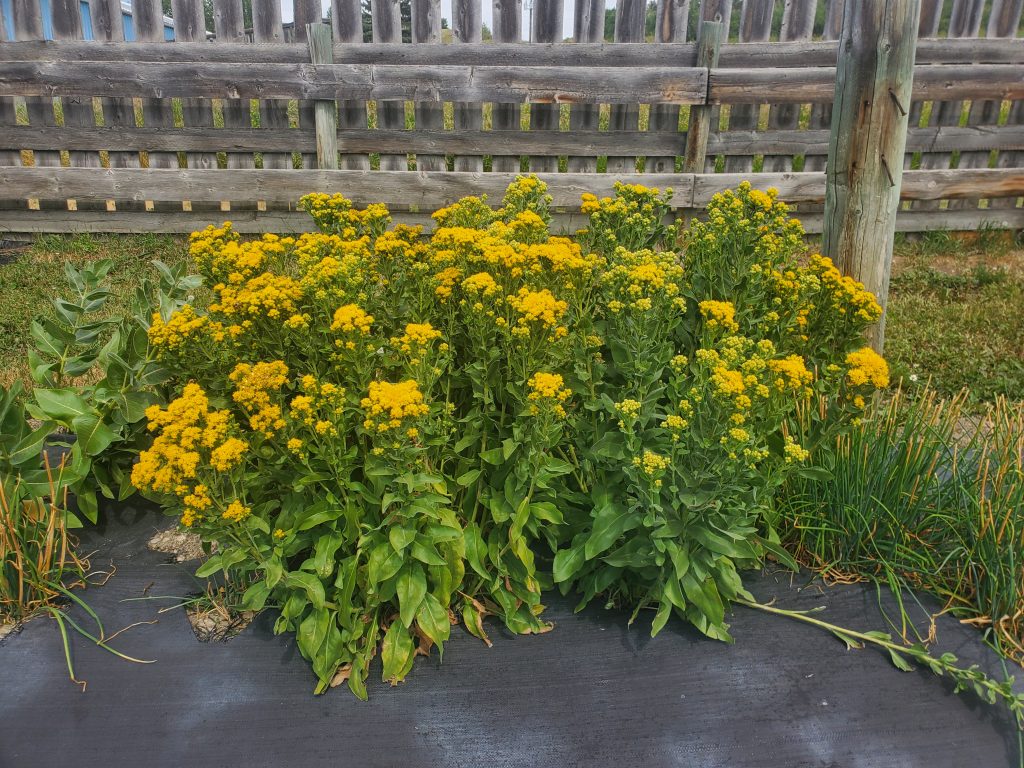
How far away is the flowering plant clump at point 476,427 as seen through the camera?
208 centimetres

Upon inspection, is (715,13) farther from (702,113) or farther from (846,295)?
(846,295)

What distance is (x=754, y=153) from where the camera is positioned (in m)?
6.88

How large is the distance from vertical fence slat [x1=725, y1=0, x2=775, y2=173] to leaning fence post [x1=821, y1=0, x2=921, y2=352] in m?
4.00

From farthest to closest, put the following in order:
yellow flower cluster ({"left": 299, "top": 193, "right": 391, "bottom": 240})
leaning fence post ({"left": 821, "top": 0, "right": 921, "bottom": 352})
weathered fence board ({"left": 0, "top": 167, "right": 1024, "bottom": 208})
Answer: weathered fence board ({"left": 0, "top": 167, "right": 1024, "bottom": 208}) → leaning fence post ({"left": 821, "top": 0, "right": 921, "bottom": 352}) → yellow flower cluster ({"left": 299, "top": 193, "right": 391, "bottom": 240})

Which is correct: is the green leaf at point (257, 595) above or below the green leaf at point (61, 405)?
below

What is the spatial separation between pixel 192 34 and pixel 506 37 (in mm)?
2917

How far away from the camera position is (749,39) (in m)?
6.96

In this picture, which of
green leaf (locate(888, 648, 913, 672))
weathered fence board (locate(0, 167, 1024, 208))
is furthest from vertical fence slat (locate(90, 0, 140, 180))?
green leaf (locate(888, 648, 913, 672))

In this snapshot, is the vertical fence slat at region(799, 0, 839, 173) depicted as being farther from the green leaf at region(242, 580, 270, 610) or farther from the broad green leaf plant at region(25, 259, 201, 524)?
the green leaf at region(242, 580, 270, 610)

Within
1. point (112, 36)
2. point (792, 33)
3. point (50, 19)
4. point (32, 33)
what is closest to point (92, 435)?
point (112, 36)

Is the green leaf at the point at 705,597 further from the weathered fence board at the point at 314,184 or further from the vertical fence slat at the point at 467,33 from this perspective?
the vertical fence slat at the point at 467,33

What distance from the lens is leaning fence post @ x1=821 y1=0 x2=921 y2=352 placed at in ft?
9.53

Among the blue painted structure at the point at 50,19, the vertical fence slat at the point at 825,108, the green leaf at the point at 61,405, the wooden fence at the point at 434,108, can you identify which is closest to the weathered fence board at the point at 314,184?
the wooden fence at the point at 434,108

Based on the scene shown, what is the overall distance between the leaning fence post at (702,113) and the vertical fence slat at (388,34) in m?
2.67
